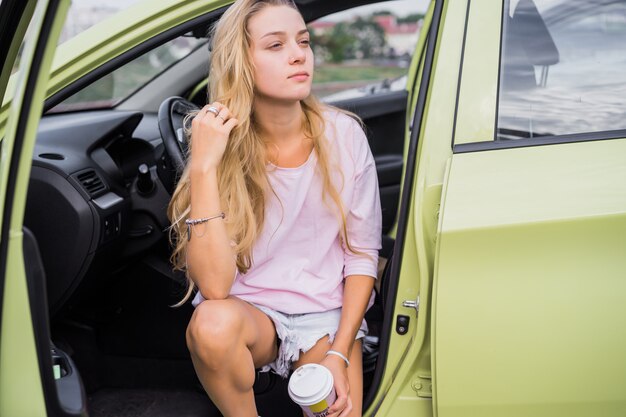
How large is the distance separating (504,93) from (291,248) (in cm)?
67

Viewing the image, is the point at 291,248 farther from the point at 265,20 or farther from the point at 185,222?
the point at 265,20

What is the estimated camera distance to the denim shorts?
1.85 meters

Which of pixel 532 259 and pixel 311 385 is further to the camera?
pixel 311 385

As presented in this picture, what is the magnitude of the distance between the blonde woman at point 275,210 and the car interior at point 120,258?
0.25 m

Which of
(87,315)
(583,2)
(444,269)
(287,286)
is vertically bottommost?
(87,315)

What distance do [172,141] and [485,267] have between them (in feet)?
3.43

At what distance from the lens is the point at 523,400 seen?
4.67ft

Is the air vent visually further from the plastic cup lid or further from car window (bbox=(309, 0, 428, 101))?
car window (bbox=(309, 0, 428, 101))

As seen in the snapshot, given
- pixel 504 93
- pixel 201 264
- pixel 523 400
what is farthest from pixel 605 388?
pixel 201 264

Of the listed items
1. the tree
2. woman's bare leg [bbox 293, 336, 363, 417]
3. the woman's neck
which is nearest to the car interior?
woman's bare leg [bbox 293, 336, 363, 417]

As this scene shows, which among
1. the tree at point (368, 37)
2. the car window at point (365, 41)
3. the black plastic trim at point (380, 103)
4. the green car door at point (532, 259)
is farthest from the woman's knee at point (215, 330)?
the tree at point (368, 37)

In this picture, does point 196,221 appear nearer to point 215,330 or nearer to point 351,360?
point 215,330

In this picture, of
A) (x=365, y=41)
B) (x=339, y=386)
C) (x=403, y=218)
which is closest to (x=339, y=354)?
(x=339, y=386)

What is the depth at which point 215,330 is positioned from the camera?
1.66 metres
